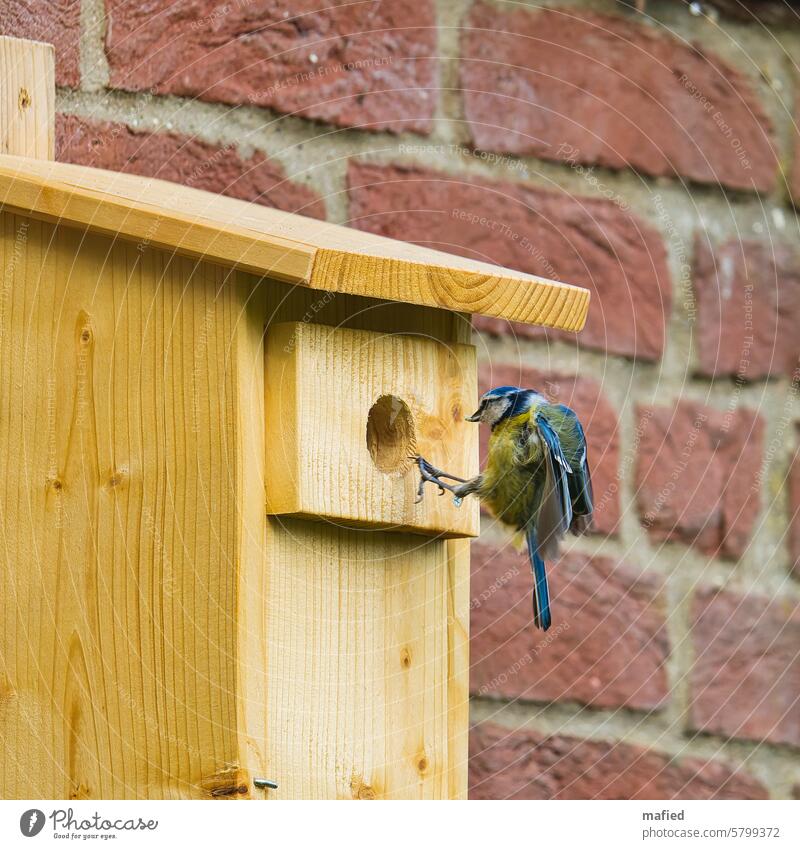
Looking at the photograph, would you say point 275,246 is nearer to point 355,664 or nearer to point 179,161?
point 355,664

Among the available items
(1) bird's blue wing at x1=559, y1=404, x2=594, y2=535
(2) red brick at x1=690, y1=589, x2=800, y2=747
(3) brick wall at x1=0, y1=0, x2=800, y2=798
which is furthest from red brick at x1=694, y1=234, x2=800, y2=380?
(1) bird's blue wing at x1=559, y1=404, x2=594, y2=535

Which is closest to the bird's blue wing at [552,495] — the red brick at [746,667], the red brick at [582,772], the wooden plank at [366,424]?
the wooden plank at [366,424]

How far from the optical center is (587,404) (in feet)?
7.08

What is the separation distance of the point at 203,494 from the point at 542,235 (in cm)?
78

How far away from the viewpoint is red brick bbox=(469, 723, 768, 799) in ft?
6.96

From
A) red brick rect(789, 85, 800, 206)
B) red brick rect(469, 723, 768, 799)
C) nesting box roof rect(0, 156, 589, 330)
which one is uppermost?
red brick rect(789, 85, 800, 206)

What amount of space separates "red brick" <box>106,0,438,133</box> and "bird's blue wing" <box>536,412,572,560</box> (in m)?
0.48

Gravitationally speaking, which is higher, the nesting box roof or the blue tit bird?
the nesting box roof

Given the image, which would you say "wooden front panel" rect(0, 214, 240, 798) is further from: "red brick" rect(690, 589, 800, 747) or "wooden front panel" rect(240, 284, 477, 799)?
"red brick" rect(690, 589, 800, 747)

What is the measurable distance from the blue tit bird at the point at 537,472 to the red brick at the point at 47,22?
627 millimetres

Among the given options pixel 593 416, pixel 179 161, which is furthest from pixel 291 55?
pixel 593 416

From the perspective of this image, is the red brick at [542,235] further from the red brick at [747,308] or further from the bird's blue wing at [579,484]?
the bird's blue wing at [579,484]

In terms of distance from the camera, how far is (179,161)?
2035 millimetres
